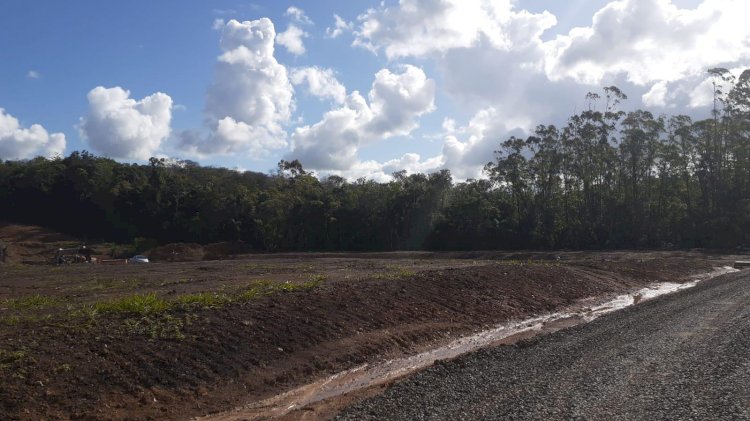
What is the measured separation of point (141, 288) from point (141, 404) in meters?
13.0

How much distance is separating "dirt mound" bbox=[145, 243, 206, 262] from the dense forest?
10642 mm

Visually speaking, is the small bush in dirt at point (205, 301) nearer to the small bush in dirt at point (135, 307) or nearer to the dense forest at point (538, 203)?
the small bush in dirt at point (135, 307)

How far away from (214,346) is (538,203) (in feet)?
188

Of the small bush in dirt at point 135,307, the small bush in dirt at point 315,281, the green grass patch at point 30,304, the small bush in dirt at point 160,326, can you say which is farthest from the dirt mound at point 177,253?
the small bush in dirt at point 160,326

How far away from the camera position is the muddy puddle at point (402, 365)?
1034 cm

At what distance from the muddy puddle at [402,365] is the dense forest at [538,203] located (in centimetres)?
4066

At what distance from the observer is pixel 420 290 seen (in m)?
20.3

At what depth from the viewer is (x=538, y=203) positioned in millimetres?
65438

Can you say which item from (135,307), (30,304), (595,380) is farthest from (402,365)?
(30,304)

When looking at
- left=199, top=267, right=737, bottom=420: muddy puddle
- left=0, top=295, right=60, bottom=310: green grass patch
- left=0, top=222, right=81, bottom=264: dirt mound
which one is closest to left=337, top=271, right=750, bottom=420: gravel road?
left=199, top=267, right=737, bottom=420: muddy puddle

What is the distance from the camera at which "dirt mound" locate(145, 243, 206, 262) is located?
5666cm

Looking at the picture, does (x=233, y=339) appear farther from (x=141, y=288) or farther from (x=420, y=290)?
(x=141, y=288)

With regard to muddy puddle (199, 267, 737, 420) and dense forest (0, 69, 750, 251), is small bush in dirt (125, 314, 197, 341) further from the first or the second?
dense forest (0, 69, 750, 251)

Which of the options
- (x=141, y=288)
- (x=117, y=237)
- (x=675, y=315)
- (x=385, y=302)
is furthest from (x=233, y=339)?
(x=117, y=237)
